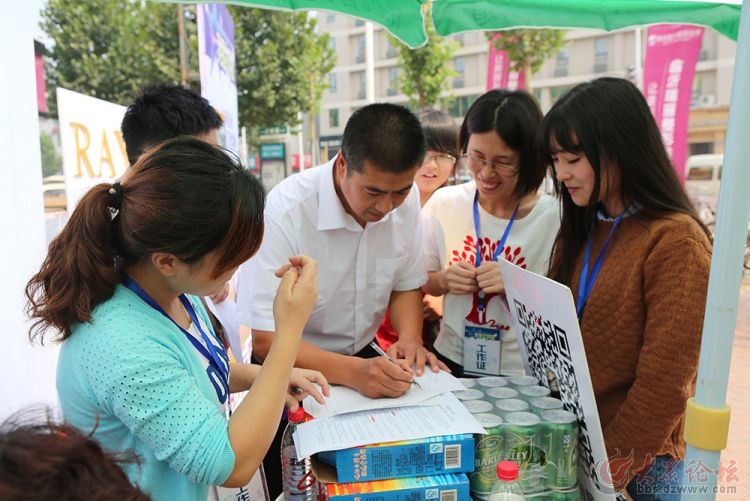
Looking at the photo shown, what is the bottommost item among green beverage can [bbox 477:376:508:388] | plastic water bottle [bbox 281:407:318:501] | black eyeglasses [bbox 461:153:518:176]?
plastic water bottle [bbox 281:407:318:501]

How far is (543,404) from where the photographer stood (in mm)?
1144

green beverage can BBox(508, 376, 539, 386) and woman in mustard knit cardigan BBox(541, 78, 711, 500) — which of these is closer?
woman in mustard knit cardigan BBox(541, 78, 711, 500)

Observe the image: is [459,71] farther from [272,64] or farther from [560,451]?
[560,451]

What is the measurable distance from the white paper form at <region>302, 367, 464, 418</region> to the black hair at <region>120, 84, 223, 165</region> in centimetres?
97

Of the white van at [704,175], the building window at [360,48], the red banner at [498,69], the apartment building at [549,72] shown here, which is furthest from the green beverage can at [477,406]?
the building window at [360,48]

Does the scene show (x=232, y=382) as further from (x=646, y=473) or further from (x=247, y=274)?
(x=646, y=473)

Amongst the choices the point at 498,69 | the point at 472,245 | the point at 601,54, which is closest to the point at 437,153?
the point at 472,245

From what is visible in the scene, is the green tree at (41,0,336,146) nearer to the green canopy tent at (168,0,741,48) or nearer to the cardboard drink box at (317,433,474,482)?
the green canopy tent at (168,0,741,48)

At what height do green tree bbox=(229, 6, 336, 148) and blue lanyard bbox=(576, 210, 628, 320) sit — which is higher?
green tree bbox=(229, 6, 336, 148)

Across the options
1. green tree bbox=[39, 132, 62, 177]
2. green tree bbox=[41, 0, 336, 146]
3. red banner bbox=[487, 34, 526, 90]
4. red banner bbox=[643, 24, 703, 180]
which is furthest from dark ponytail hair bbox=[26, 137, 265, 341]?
red banner bbox=[487, 34, 526, 90]

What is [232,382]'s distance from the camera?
1.36 meters

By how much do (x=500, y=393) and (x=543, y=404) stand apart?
10cm

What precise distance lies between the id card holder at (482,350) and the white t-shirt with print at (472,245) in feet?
0.10

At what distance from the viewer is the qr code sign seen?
3.47 ft
